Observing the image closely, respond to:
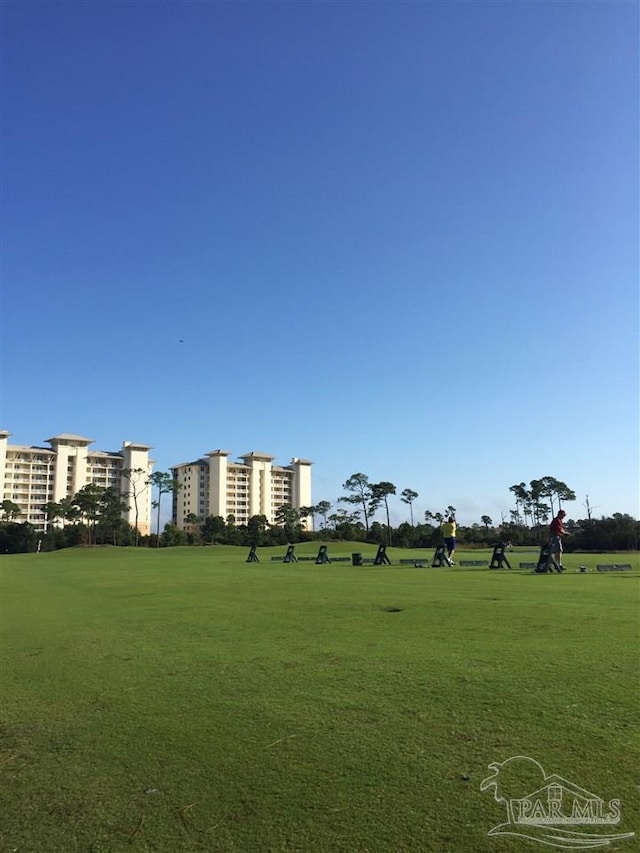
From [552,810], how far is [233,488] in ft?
581

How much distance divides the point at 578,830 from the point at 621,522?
72.2 meters

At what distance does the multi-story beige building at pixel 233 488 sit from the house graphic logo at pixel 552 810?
16877cm

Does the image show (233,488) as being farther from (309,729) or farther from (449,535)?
(309,729)

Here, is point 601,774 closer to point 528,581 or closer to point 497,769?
point 497,769

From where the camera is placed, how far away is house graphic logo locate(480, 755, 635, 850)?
311 centimetres

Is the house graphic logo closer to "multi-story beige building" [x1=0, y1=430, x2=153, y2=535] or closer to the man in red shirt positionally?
the man in red shirt

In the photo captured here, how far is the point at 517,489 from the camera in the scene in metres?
120

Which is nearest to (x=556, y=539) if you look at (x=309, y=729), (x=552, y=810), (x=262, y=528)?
(x=309, y=729)

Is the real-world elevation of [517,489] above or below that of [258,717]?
above

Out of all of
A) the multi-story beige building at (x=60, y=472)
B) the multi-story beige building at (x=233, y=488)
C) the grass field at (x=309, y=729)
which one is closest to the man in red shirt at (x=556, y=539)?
the grass field at (x=309, y=729)

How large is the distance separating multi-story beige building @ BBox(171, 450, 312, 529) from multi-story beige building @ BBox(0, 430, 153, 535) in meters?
16.9

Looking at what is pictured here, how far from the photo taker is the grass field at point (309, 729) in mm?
3258

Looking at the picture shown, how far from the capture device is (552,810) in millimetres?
3311

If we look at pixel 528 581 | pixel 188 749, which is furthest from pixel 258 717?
pixel 528 581
